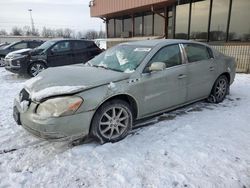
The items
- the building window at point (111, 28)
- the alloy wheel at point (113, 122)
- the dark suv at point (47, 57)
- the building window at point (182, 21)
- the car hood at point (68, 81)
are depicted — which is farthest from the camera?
the building window at point (111, 28)

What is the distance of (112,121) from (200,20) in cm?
1021

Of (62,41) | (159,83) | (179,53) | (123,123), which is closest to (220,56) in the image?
(179,53)

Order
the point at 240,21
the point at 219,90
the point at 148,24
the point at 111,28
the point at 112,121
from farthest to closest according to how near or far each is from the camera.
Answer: the point at 111,28 → the point at 148,24 → the point at 240,21 → the point at 219,90 → the point at 112,121

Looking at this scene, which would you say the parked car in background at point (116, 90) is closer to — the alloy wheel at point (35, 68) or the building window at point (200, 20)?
the alloy wheel at point (35, 68)

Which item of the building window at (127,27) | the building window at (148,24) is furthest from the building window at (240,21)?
the building window at (127,27)

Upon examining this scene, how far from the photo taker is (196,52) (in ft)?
15.7

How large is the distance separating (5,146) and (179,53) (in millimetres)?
3309

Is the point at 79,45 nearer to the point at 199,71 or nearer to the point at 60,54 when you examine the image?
the point at 60,54

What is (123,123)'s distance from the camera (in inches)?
142

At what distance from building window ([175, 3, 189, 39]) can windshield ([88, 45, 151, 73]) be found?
9291 mm

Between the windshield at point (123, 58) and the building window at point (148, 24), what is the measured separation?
12.3m

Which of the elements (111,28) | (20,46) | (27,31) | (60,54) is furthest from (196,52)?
(27,31)

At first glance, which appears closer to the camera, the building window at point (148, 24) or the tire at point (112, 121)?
the tire at point (112, 121)

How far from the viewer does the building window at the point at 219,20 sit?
1055 cm
